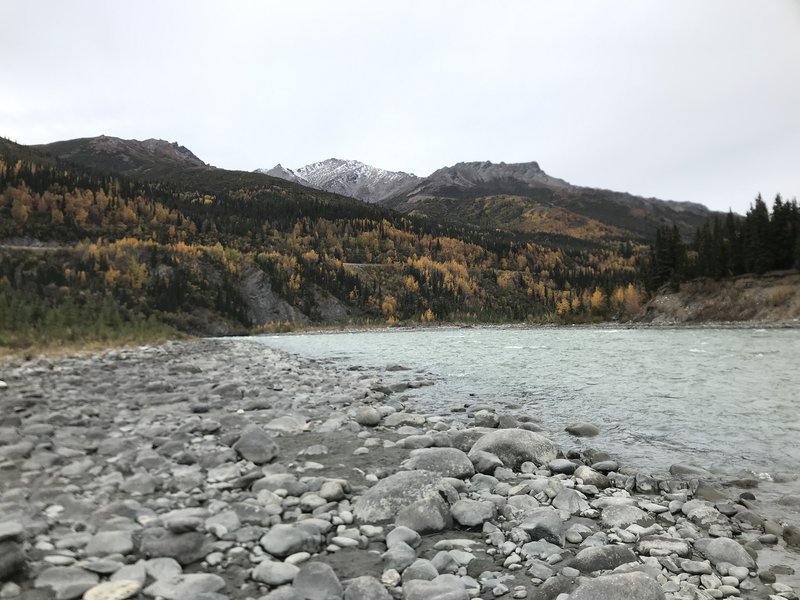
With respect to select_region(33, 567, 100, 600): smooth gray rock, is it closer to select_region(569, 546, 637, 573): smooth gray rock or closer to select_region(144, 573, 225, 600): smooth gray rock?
select_region(144, 573, 225, 600): smooth gray rock

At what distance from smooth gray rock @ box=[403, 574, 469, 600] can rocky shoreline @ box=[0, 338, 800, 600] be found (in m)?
0.02

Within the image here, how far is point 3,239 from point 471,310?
5281 inches

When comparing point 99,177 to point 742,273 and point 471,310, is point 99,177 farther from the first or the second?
point 742,273

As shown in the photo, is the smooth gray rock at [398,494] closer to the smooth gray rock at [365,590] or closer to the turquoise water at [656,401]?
the smooth gray rock at [365,590]

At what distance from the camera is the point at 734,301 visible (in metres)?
75.4

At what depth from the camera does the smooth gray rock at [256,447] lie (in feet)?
24.8

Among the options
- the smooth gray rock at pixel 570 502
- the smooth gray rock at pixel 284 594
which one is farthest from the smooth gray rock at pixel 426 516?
the smooth gray rock at pixel 284 594

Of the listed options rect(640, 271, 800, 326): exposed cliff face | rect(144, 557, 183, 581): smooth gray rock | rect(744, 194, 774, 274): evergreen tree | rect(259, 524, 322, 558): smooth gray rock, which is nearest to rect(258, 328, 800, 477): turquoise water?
rect(259, 524, 322, 558): smooth gray rock

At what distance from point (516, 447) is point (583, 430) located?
10.3ft

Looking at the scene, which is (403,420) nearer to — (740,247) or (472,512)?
(472,512)

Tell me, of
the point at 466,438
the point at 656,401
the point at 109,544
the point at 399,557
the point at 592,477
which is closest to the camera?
the point at 109,544

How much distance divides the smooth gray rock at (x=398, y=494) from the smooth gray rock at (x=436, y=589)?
5.01ft

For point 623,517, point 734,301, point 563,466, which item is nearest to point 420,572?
point 623,517

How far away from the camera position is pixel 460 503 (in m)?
5.78
